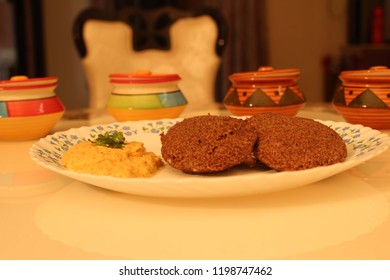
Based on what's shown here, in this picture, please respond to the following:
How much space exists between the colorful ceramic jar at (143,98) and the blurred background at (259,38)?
286 centimetres

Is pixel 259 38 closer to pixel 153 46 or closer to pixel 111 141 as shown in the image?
pixel 153 46

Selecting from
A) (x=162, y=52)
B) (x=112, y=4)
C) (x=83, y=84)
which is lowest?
(x=83, y=84)

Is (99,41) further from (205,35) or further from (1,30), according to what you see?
(1,30)

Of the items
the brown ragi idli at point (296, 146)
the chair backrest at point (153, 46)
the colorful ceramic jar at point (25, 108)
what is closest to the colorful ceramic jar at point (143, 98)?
the colorful ceramic jar at point (25, 108)

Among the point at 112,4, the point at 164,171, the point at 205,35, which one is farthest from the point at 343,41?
the point at 164,171

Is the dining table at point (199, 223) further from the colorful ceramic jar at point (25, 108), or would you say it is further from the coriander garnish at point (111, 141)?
the colorful ceramic jar at point (25, 108)

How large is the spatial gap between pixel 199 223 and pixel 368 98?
24.2 inches

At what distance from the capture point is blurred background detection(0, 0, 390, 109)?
13.3ft

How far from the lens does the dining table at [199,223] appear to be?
1.50 ft

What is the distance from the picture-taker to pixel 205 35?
83.9 inches

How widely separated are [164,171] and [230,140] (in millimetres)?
110

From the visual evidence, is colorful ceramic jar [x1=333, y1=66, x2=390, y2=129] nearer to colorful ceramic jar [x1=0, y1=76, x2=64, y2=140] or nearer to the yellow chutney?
the yellow chutney

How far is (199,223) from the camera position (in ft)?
1.73

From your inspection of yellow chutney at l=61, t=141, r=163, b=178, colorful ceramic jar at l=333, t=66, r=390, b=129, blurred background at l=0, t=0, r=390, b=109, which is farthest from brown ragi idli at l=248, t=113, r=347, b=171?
blurred background at l=0, t=0, r=390, b=109
